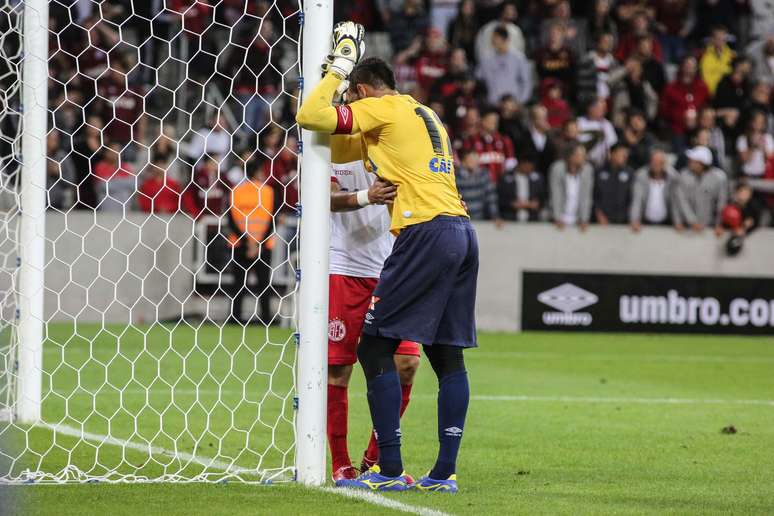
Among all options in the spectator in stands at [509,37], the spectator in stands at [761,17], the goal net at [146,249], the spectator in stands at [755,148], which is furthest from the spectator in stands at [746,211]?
the goal net at [146,249]

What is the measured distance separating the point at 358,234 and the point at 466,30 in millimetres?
13593

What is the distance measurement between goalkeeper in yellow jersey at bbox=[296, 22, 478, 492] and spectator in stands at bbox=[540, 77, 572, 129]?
1265cm

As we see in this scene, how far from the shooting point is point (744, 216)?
16.6 meters

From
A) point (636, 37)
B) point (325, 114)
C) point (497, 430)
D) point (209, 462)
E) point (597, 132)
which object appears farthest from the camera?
point (636, 37)

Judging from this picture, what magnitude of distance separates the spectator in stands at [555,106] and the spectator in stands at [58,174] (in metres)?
6.95

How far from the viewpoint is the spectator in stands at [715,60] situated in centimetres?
1948

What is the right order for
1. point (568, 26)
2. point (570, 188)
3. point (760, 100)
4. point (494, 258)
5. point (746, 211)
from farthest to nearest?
point (568, 26) < point (760, 100) < point (746, 211) < point (570, 188) < point (494, 258)

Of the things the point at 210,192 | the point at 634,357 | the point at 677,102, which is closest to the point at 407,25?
the point at 677,102

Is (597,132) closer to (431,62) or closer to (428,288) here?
(431,62)

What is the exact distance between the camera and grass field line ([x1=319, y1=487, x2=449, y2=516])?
484cm

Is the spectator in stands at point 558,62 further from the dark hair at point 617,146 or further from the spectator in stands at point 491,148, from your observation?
the spectator in stands at point 491,148

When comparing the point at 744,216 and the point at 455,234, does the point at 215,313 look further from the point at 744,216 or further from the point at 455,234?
the point at 455,234

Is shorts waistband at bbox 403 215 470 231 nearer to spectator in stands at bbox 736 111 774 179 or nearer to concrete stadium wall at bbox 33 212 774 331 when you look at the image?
concrete stadium wall at bbox 33 212 774 331

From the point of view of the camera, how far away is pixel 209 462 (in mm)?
6203
